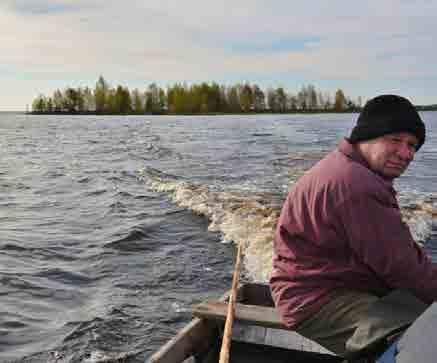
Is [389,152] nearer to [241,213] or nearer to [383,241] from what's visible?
[383,241]

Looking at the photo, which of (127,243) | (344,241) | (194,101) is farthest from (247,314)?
(194,101)

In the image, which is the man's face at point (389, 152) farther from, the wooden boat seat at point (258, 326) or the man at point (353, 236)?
the wooden boat seat at point (258, 326)

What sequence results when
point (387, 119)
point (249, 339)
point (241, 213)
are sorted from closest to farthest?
point (387, 119), point (249, 339), point (241, 213)

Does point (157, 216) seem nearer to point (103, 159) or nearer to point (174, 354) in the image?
point (174, 354)

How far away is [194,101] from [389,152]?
138801 mm

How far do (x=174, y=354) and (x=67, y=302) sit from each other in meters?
4.21

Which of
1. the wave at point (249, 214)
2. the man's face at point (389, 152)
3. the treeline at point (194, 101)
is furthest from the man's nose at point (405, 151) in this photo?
the treeline at point (194, 101)

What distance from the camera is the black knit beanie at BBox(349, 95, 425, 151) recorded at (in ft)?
10.1

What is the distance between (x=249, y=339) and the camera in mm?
4707

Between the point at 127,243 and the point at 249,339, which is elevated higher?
the point at 249,339

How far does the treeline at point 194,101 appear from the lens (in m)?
142

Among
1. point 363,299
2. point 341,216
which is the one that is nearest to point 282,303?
point 363,299

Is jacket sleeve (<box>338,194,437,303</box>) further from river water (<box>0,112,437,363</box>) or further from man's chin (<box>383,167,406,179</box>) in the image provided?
river water (<box>0,112,437,363</box>)

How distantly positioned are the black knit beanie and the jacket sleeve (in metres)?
0.39
